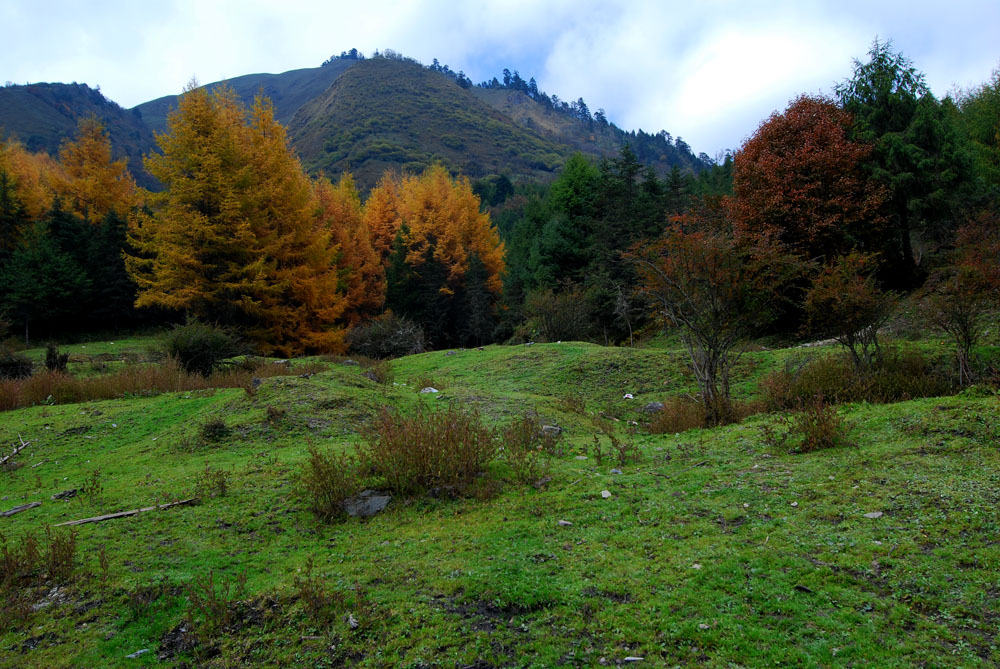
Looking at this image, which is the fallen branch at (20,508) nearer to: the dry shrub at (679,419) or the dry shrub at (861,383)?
the dry shrub at (679,419)

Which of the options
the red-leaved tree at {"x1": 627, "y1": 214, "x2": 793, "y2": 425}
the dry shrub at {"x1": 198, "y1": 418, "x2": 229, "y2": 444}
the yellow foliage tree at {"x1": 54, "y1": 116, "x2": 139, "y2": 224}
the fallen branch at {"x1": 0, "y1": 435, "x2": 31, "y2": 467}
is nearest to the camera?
the fallen branch at {"x1": 0, "y1": 435, "x2": 31, "y2": 467}

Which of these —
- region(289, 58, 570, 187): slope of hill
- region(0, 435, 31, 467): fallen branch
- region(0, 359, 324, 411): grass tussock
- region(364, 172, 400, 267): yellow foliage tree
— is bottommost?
region(0, 435, 31, 467): fallen branch

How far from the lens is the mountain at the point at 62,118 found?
3743 inches

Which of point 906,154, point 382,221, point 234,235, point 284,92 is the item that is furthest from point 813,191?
point 284,92

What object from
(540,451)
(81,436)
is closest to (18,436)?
(81,436)

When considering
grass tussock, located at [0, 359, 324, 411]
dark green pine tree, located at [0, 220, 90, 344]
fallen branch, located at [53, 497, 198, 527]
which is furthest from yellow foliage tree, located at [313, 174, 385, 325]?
fallen branch, located at [53, 497, 198, 527]

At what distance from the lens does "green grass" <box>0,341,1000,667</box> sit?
2.62 meters

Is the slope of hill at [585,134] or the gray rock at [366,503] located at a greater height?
the slope of hill at [585,134]

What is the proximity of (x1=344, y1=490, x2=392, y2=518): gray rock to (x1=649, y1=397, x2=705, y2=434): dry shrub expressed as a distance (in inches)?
183

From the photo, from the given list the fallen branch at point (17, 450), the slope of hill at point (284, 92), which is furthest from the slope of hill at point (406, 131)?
the fallen branch at point (17, 450)

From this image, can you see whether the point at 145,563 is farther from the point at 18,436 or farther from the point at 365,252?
the point at 365,252

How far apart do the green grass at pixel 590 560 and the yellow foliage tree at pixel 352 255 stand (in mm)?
25622

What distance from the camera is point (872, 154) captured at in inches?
680

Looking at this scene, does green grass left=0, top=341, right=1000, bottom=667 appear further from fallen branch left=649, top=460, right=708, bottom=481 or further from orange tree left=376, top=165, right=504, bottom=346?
orange tree left=376, top=165, right=504, bottom=346
